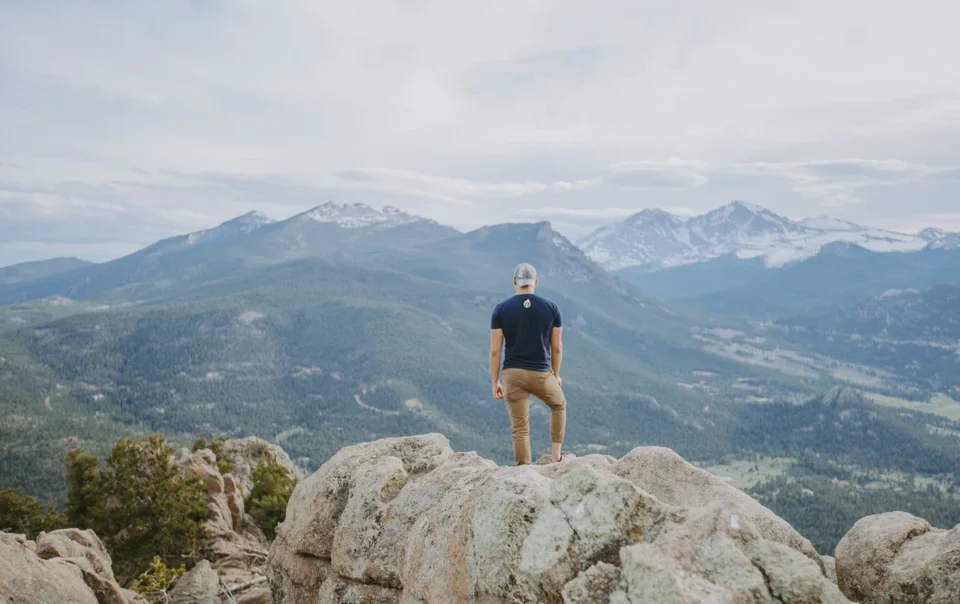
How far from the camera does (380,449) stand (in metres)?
15.6

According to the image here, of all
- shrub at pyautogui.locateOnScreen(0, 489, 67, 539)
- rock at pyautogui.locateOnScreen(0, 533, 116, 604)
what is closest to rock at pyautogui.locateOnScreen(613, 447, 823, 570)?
rock at pyautogui.locateOnScreen(0, 533, 116, 604)

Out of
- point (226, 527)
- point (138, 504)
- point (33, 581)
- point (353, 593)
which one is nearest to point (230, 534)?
point (226, 527)

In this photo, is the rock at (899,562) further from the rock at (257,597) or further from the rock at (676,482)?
the rock at (257,597)

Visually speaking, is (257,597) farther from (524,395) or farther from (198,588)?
(524,395)

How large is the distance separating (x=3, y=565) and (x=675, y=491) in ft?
48.1

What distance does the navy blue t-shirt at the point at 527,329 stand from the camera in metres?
13.7

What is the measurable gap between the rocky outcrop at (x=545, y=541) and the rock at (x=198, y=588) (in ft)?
18.8

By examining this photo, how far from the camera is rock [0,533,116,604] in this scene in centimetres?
1266

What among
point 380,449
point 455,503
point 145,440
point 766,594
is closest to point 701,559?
point 766,594

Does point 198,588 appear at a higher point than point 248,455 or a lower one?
higher

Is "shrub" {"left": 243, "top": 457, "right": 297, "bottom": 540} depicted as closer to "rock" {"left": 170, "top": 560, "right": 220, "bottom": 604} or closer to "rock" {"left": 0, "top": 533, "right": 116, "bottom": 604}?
"rock" {"left": 170, "top": 560, "right": 220, "bottom": 604}

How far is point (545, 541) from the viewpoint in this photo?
8.70 m

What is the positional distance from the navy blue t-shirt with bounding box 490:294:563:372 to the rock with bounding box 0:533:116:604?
11.4m

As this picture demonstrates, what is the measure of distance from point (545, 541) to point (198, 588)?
646 inches
